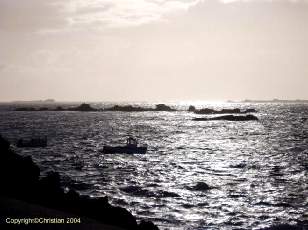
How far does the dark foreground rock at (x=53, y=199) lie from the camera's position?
973 inches

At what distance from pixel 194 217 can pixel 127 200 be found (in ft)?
23.4

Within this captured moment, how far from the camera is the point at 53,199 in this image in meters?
26.0

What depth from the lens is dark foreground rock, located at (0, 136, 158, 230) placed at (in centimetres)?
2470

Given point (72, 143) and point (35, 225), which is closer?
point (35, 225)

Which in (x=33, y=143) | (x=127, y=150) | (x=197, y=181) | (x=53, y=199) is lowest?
(x=197, y=181)

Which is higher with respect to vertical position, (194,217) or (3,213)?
(3,213)

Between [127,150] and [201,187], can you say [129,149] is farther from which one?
[201,187]

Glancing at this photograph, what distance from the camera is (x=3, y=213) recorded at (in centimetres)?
1847

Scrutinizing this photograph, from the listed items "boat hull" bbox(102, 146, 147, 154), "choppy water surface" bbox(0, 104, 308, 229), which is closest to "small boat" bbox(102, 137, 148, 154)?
"boat hull" bbox(102, 146, 147, 154)

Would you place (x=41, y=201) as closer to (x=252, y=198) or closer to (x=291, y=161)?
(x=252, y=198)

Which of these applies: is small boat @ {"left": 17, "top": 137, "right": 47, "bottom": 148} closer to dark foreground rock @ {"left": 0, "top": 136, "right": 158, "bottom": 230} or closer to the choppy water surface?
the choppy water surface

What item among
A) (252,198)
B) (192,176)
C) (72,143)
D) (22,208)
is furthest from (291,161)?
(22,208)

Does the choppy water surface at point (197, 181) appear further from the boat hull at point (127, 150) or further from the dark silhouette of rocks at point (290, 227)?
the boat hull at point (127, 150)

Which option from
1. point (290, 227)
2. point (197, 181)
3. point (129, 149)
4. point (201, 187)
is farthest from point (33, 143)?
point (290, 227)
